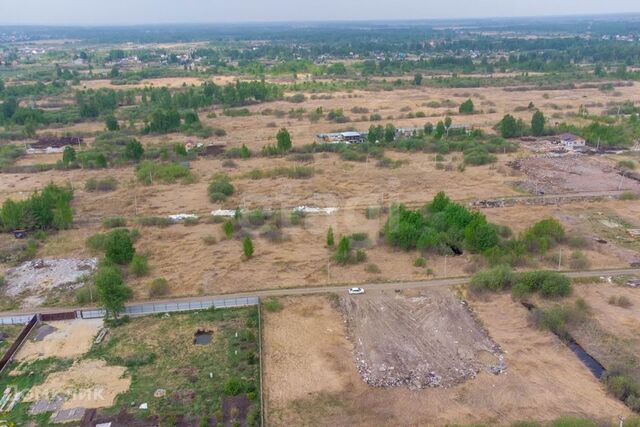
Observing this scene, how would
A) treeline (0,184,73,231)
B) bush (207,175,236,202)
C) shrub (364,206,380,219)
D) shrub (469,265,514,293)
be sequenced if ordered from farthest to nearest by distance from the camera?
bush (207,175,236,202) < shrub (364,206,380,219) < treeline (0,184,73,231) < shrub (469,265,514,293)

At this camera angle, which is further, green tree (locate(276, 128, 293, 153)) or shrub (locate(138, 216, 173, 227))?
green tree (locate(276, 128, 293, 153))

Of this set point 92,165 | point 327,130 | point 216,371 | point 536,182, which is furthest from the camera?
point 327,130

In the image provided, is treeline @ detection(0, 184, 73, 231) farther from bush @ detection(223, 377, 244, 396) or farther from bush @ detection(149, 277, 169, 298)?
bush @ detection(223, 377, 244, 396)

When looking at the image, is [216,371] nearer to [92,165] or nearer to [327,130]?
[92,165]

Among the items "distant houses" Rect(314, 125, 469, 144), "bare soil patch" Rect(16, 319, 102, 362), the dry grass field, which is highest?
"distant houses" Rect(314, 125, 469, 144)

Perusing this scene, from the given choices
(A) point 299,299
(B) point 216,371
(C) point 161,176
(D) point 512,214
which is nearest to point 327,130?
(C) point 161,176

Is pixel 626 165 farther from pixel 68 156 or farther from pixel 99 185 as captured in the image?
pixel 68 156

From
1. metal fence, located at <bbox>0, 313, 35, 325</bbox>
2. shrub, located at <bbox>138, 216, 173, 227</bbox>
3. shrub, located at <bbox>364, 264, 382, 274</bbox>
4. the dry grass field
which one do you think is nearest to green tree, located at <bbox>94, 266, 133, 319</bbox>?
metal fence, located at <bbox>0, 313, 35, 325</bbox>
